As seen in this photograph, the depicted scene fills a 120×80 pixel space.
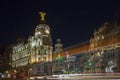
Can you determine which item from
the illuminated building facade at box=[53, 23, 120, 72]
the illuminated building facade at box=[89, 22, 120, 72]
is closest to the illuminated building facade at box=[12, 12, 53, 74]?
the illuminated building facade at box=[53, 23, 120, 72]

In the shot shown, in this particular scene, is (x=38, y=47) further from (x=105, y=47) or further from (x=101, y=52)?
(x=101, y=52)

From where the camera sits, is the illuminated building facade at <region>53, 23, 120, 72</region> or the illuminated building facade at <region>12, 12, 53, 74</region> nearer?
the illuminated building facade at <region>53, 23, 120, 72</region>

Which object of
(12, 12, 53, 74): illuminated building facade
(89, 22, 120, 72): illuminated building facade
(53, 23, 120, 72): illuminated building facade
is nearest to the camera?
(53, 23, 120, 72): illuminated building facade

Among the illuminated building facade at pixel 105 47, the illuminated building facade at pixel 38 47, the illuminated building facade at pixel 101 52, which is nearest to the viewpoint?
the illuminated building facade at pixel 101 52

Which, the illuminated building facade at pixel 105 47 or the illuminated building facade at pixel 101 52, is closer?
the illuminated building facade at pixel 101 52

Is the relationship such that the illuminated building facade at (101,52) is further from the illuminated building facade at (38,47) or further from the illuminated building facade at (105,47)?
the illuminated building facade at (38,47)

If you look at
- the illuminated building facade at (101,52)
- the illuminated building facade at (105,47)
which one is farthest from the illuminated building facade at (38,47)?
the illuminated building facade at (105,47)

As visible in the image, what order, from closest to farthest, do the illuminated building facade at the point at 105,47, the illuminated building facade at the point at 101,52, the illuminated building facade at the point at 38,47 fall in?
the illuminated building facade at the point at 101,52
the illuminated building facade at the point at 105,47
the illuminated building facade at the point at 38,47

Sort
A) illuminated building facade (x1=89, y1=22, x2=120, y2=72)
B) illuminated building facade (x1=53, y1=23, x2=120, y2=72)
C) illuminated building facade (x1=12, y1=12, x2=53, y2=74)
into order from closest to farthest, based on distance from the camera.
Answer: illuminated building facade (x1=53, y1=23, x2=120, y2=72) → illuminated building facade (x1=89, y1=22, x2=120, y2=72) → illuminated building facade (x1=12, y1=12, x2=53, y2=74)

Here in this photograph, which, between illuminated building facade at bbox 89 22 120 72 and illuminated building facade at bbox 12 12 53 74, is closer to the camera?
illuminated building facade at bbox 89 22 120 72

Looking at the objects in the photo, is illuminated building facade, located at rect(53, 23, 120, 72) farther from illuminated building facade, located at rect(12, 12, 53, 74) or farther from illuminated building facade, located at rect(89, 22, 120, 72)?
illuminated building facade, located at rect(12, 12, 53, 74)

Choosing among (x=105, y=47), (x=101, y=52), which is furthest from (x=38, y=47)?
(x=101, y=52)

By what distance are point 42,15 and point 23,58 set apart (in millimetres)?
20503

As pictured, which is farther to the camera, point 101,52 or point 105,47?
point 105,47
